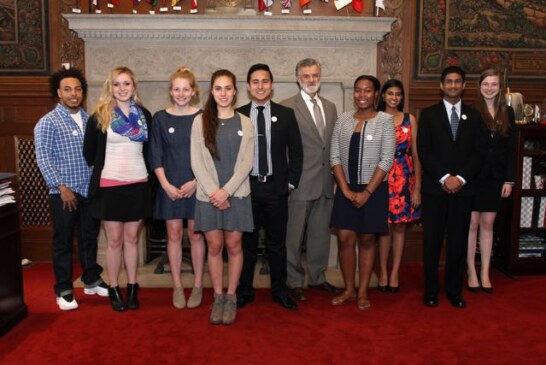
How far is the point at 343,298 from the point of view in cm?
394

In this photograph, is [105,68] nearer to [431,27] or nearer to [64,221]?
[64,221]

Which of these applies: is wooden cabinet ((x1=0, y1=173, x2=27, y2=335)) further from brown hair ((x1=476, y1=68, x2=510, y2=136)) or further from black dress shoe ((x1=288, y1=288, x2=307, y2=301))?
brown hair ((x1=476, y1=68, x2=510, y2=136))

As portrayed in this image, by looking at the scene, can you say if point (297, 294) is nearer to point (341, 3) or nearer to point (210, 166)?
point (210, 166)

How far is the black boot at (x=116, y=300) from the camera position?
3.80 meters

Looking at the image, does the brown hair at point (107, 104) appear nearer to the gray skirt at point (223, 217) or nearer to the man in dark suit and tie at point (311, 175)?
the gray skirt at point (223, 217)

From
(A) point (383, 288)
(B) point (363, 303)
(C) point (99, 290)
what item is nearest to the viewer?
(B) point (363, 303)

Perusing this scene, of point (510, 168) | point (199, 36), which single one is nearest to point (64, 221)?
point (199, 36)

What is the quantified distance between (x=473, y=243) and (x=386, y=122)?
50.0 inches

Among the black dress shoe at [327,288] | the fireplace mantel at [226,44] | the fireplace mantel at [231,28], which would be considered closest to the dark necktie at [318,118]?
the fireplace mantel at [226,44]

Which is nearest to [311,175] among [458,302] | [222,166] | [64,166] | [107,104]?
[222,166]

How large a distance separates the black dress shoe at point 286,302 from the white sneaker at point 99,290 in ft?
4.18

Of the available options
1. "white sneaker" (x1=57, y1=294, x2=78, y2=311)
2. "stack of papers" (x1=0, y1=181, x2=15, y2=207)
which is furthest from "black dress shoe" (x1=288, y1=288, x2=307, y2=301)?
"stack of papers" (x1=0, y1=181, x2=15, y2=207)

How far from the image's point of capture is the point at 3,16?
4.81m

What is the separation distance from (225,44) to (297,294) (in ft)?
7.14
